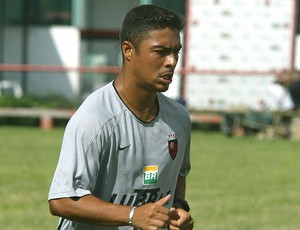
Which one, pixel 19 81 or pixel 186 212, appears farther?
pixel 19 81

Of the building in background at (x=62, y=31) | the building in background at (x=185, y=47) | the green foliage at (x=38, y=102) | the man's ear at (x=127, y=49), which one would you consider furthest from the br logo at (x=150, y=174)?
the building in background at (x=62, y=31)

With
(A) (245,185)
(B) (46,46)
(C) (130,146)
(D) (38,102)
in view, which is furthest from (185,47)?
(C) (130,146)

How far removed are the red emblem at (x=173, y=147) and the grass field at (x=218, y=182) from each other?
4.92 meters

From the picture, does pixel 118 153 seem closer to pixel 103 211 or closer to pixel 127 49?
pixel 103 211

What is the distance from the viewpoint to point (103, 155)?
497 cm

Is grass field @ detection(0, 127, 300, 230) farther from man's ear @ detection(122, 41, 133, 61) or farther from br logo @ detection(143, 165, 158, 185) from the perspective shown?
man's ear @ detection(122, 41, 133, 61)

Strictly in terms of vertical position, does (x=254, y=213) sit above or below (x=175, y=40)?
below

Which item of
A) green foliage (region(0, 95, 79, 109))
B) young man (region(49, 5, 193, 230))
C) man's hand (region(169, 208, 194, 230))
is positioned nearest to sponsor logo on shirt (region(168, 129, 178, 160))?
young man (region(49, 5, 193, 230))

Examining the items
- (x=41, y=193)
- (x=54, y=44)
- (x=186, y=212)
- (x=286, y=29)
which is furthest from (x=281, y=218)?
(x=54, y=44)

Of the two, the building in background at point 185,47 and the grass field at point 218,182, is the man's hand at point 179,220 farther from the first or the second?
the building in background at point 185,47

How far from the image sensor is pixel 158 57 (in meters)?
4.97

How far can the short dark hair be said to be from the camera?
4965 millimetres

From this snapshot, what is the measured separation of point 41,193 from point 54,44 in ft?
55.4

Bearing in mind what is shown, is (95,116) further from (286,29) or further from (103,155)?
(286,29)
